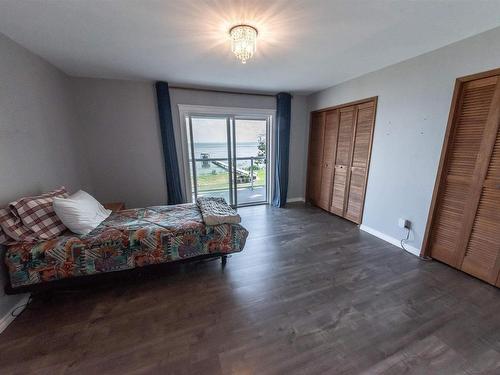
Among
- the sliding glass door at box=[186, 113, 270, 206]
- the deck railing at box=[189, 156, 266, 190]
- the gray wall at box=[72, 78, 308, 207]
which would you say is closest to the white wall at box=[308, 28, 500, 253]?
the sliding glass door at box=[186, 113, 270, 206]

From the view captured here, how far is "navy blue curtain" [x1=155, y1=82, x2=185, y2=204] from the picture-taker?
10.4 ft

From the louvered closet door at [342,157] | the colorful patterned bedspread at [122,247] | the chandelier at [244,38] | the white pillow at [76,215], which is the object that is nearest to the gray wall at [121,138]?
the colorful patterned bedspread at [122,247]

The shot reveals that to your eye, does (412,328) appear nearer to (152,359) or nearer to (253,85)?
(152,359)

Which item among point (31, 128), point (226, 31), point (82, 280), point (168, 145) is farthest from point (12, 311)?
point (226, 31)

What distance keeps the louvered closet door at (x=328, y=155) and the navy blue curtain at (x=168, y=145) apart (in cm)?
270

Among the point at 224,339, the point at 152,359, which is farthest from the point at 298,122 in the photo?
the point at 152,359

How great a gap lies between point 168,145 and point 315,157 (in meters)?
2.82

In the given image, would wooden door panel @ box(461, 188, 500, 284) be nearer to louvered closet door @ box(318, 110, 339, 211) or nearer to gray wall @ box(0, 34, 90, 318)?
louvered closet door @ box(318, 110, 339, 211)

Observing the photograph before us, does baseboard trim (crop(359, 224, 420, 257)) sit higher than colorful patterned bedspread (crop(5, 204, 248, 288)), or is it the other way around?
colorful patterned bedspread (crop(5, 204, 248, 288))

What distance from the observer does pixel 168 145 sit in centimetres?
337

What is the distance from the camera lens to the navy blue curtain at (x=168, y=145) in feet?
10.4

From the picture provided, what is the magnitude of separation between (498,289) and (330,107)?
3055 mm

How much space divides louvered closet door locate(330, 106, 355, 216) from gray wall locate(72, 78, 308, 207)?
1901mm

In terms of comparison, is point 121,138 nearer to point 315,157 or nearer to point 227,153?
point 227,153
